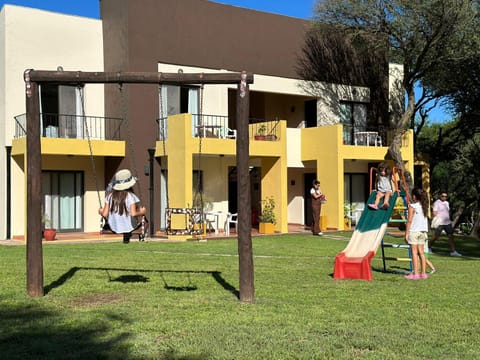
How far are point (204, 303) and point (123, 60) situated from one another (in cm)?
1550

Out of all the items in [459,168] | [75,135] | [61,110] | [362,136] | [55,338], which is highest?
[61,110]

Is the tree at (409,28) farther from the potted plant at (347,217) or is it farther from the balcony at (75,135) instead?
the balcony at (75,135)

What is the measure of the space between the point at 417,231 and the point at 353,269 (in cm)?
129

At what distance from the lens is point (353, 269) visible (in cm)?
1053

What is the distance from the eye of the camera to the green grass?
18.8ft

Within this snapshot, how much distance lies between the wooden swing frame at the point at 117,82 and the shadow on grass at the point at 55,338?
4.52 feet

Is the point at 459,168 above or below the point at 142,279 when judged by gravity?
above

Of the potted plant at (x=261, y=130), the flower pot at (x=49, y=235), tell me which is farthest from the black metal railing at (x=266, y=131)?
the flower pot at (x=49, y=235)

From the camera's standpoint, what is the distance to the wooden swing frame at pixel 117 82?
27.5ft

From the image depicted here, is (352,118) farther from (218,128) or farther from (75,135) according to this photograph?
(75,135)

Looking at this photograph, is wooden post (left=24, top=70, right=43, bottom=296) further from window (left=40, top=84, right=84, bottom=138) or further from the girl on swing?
window (left=40, top=84, right=84, bottom=138)

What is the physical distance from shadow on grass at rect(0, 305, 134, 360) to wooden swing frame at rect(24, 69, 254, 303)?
4.52 ft

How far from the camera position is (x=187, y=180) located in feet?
65.8

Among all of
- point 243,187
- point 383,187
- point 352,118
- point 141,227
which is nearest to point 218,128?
point 352,118
